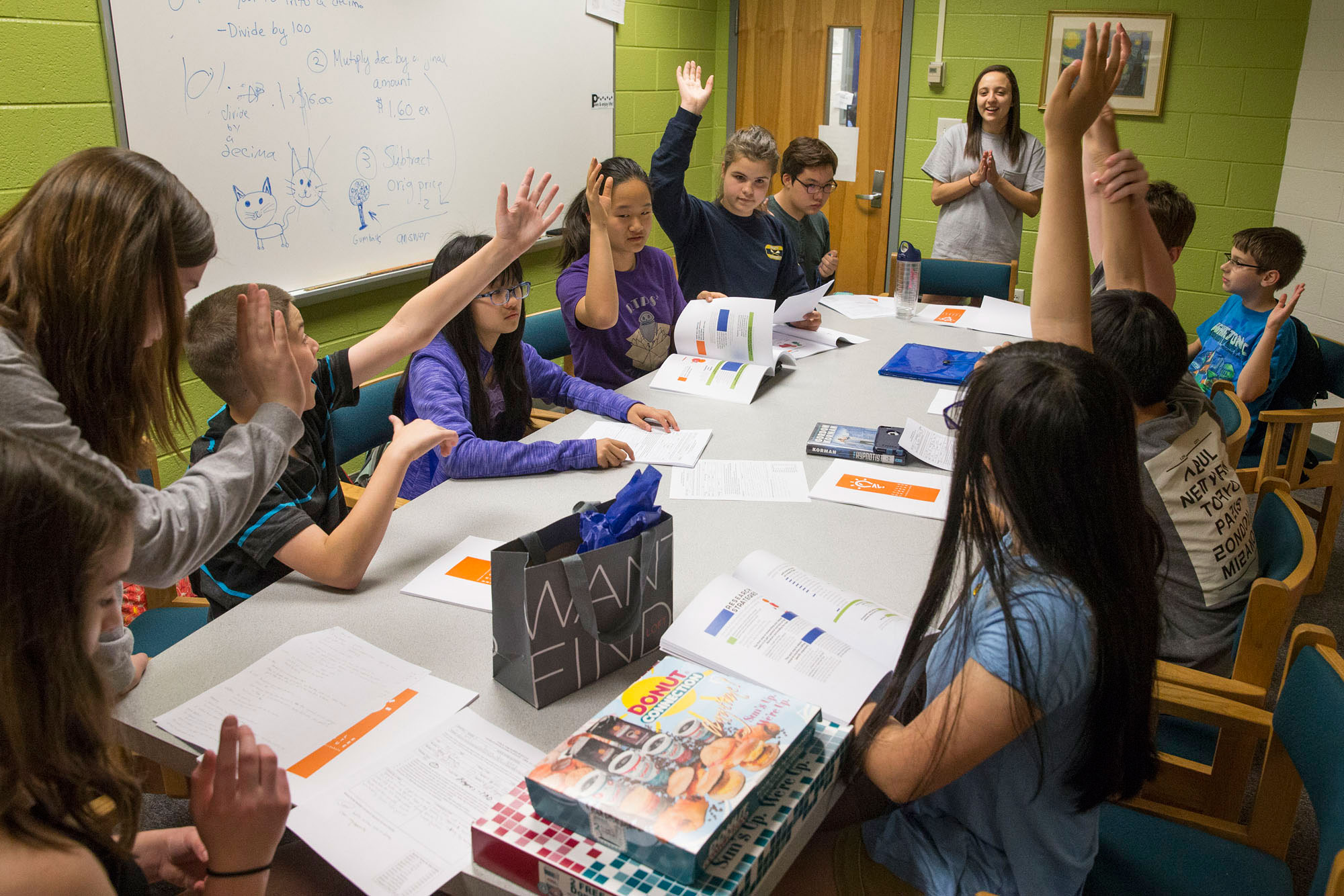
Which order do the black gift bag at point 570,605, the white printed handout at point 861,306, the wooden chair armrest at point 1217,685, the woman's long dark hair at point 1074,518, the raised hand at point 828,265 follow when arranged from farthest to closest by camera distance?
1. the raised hand at point 828,265
2. the white printed handout at point 861,306
3. the wooden chair armrest at point 1217,685
4. the black gift bag at point 570,605
5. the woman's long dark hair at point 1074,518

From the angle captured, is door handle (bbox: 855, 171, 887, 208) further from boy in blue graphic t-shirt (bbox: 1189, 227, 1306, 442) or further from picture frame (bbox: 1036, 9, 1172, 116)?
boy in blue graphic t-shirt (bbox: 1189, 227, 1306, 442)

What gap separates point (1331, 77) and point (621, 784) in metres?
4.62

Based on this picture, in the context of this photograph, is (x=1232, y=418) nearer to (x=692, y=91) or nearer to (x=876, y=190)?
(x=692, y=91)

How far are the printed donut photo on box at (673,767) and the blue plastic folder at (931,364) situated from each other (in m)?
1.69

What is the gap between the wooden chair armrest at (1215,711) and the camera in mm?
1277

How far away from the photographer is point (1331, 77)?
4027mm

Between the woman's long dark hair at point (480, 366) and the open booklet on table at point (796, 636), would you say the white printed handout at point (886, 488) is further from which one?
the woman's long dark hair at point (480, 366)

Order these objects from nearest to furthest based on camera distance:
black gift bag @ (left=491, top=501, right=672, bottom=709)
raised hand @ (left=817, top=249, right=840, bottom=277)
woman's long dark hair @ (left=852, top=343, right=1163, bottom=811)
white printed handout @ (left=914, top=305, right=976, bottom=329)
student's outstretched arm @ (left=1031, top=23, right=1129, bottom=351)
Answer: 1. woman's long dark hair @ (left=852, top=343, right=1163, bottom=811)
2. black gift bag @ (left=491, top=501, right=672, bottom=709)
3. student's outstretched arm @ (left=1031, top=23, right=1129, bottom=351)
4. white printed handout @ (left=914, top=305, right=976, bottom=329)
5. raised hand @ (left=817, top=249, right=840, bottom=277)

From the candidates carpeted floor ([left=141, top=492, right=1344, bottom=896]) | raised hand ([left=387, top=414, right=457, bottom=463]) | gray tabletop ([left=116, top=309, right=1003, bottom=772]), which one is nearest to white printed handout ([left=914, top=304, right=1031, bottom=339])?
gray tabletop ([left=116, top=309, right=1003, bottom=772])

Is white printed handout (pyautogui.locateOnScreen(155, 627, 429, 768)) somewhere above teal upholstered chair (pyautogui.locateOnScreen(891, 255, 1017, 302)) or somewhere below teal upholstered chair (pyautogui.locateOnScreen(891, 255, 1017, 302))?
below

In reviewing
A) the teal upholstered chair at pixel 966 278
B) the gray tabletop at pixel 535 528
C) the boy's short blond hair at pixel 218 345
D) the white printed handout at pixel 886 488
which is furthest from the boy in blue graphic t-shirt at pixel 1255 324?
the boy's short blond hair at pixel 218 345

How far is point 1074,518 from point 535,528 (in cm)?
97

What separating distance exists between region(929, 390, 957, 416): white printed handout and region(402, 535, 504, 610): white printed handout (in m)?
1.21

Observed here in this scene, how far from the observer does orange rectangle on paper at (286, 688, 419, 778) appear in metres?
1.09
